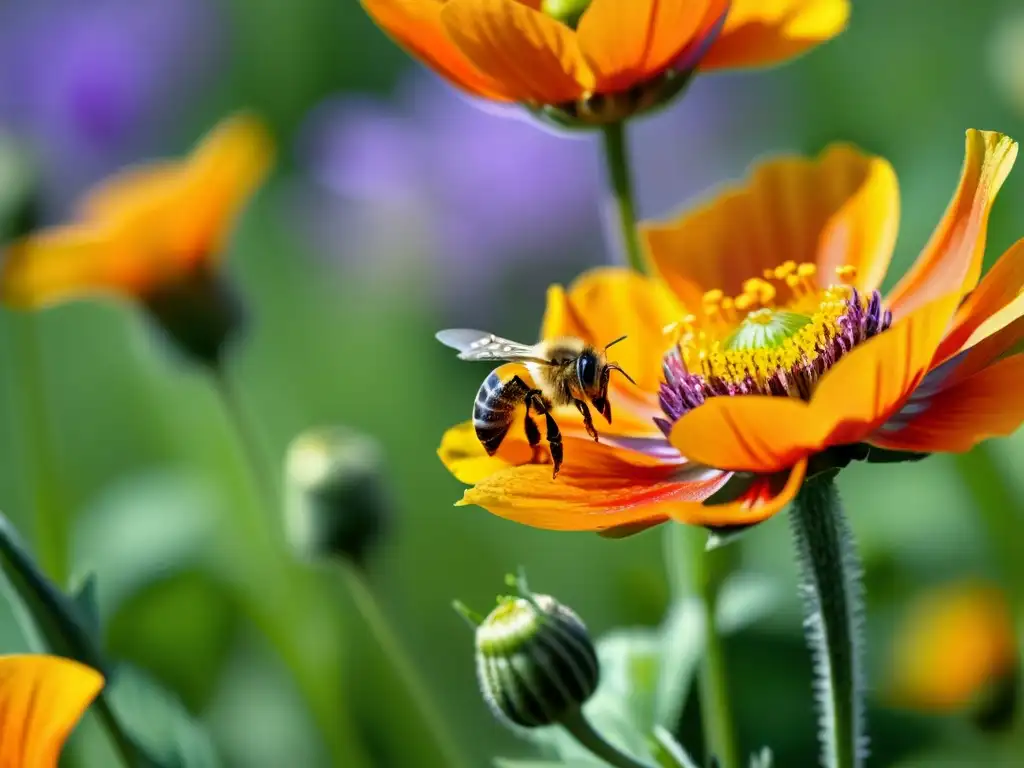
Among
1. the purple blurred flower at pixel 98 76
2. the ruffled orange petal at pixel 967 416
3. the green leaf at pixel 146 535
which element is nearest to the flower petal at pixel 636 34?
the ruffled orange petal at pixel 967 416

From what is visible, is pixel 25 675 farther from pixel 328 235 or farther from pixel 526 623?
pixel 328 235

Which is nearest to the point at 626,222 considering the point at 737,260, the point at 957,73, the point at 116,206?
the point at 737,260

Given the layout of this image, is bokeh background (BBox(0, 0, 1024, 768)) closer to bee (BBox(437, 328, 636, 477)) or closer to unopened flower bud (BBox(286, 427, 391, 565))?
unopened flower bud (BBox(286, 427, 391, 565))

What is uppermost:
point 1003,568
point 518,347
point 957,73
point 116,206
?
point 116,206

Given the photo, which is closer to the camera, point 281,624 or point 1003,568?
point 1003,568

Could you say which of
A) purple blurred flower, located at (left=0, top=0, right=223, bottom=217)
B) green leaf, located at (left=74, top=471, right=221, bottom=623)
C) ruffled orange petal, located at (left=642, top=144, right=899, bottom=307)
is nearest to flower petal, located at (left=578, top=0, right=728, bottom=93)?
ruffled orange petal, located at (left=642, top=144, right=899, bottom=307)

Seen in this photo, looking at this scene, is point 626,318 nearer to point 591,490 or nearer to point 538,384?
point 538,384

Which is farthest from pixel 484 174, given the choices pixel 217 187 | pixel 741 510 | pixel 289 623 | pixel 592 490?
pixel 741 510
